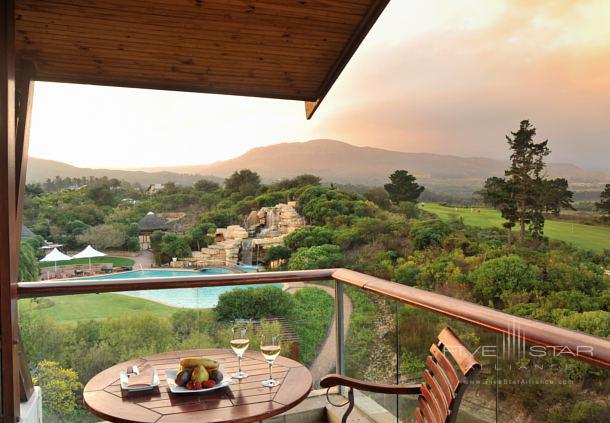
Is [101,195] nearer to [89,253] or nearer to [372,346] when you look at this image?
[89,253]

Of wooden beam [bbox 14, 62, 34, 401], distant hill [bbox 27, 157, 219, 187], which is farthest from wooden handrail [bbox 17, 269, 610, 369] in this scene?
distant hill [bbox 27, 157, 219, 187]

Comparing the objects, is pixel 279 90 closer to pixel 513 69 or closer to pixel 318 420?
pixel 318 420

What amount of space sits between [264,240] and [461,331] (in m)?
16.3

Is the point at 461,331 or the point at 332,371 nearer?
the point at 461,331

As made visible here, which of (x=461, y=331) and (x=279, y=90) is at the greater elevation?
(x=279, y=90)

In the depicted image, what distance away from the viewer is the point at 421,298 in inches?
102

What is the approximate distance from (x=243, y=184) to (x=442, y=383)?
16683 mm

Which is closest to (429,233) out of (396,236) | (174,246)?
(396,236)

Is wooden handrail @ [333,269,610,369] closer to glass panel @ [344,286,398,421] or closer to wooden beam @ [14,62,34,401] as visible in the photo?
glass panel @ [344,286,398,421]

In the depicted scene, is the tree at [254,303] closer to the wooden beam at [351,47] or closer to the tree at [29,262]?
the wooden beam at [351,47]

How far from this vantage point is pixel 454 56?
17.2 m

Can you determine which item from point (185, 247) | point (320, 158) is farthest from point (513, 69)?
point (185, 247)

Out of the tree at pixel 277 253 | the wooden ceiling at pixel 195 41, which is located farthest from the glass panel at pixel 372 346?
the tree at pixel 277 253

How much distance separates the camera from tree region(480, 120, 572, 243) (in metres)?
16.2
